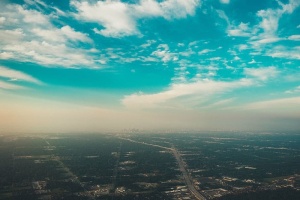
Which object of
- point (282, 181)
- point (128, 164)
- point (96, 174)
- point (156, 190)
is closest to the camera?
point (156, 190)

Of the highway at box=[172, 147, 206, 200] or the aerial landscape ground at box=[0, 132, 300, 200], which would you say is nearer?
the highway at box=[172, 147, 206, 200]

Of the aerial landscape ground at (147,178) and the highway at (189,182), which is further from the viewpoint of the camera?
the aerial landscape ground at (147,178)

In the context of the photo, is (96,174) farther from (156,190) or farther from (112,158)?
(112,158)

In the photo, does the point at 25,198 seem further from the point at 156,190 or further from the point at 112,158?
the point at 112,158

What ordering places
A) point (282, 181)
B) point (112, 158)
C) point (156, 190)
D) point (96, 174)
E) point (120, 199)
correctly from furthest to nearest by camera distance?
point (112, 158), point (96, 174), point (282, 181), point (156, 190), point (120, 199)

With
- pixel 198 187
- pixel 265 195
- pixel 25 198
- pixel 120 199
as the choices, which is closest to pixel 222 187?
pixel 198 187

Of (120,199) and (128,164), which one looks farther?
(128,164)

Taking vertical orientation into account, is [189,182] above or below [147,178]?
below

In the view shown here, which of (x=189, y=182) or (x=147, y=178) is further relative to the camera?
(x=147, y=178)

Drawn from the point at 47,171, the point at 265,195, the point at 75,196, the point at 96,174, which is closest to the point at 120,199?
the point at 75,196
